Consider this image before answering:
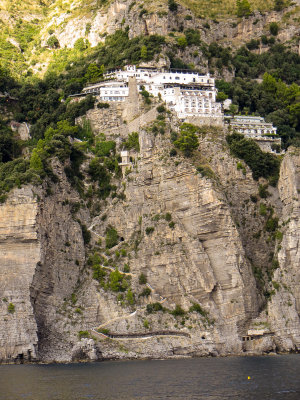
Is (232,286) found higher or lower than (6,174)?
lower

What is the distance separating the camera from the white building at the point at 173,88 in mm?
112625

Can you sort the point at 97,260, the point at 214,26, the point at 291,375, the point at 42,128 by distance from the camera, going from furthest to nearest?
the point at 214,26, the point at 42,128, the point at 97,260, the point at 291,375

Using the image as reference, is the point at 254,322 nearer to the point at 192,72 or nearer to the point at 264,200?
the point at 264,200

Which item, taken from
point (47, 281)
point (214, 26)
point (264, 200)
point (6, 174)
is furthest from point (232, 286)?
point (214, 26)

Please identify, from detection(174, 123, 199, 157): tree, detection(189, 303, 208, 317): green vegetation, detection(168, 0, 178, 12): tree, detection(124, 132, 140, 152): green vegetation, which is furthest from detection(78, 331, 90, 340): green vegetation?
detection(168, 0, 178, 12): tree

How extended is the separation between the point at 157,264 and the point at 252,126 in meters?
23.9

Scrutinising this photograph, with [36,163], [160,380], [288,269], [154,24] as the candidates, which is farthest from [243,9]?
[160,380]

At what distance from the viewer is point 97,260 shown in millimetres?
103000

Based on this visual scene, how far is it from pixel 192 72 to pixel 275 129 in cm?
1422

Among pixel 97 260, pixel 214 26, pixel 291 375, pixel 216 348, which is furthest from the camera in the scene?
pixel 214 26

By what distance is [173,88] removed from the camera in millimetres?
114688

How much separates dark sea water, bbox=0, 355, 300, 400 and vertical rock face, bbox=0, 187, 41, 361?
3.34 meters

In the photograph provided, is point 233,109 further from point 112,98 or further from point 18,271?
point 18,271

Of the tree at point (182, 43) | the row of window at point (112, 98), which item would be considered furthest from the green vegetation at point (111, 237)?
the tree at point (182, 43)
